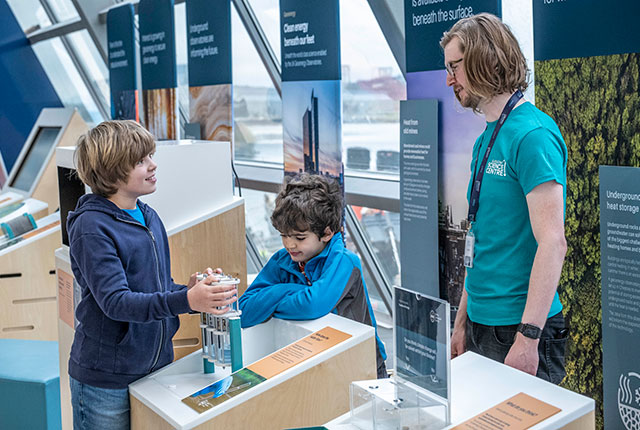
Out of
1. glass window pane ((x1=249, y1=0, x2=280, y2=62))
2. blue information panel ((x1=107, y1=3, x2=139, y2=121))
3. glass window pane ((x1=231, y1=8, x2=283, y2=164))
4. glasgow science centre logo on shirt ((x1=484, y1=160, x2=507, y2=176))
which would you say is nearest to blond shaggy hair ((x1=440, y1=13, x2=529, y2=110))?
glasgow science centre logo on shirt ((x1=484, y1=160, x2=507, y2=176))

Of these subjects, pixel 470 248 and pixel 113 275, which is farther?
pixel 470 248

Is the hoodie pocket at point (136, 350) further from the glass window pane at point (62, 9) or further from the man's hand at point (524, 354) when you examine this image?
the glass window pane at point (62, 9)

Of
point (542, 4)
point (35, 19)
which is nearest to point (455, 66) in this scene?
point (542, 4)

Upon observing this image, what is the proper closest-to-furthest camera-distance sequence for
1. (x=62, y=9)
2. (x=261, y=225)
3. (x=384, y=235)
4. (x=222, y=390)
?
1. (x=222, y=390)
2. (x=384, y=235)
3. (x=261, y=225)
4. (x=62, y=9)

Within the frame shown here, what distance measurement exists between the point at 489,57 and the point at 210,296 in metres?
0.98

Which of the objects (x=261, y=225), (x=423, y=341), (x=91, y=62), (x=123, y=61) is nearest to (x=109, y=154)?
(x=423, y=341)

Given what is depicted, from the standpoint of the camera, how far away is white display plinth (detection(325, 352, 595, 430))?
52.7 inches

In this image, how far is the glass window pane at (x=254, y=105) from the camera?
5.75 meters

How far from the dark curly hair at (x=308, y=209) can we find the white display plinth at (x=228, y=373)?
0.38 meters

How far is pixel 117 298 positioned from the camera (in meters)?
1.94

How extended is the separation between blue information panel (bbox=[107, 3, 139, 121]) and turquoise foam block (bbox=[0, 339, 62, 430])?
11.8 ft

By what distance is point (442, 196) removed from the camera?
294cm

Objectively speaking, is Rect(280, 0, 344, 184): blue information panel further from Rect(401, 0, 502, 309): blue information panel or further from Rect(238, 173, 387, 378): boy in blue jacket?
Rect(238, 173, 387, 378): boy in blue jacket

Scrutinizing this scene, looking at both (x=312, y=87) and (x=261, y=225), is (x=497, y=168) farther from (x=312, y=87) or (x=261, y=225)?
(x=261, y=225)
